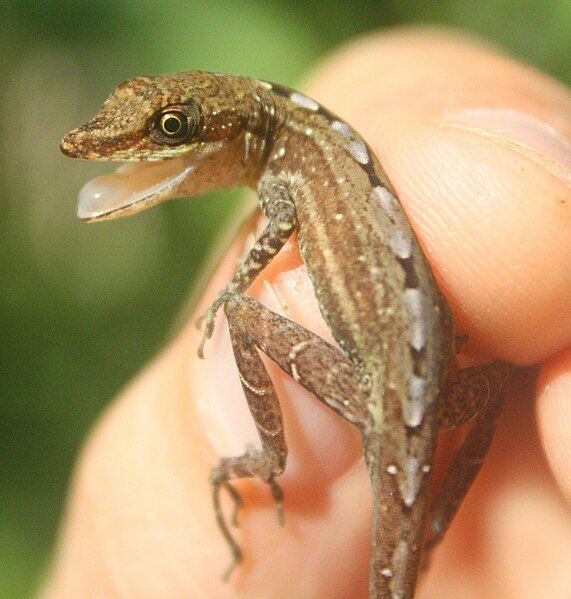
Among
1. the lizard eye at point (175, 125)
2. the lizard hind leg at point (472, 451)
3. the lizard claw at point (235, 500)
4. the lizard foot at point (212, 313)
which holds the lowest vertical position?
the lizard claw at point (235, 500)

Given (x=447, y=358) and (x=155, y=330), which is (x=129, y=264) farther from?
(x=447, y=358)

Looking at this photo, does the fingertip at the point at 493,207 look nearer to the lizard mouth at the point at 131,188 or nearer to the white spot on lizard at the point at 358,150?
the white spot on lizard at the point at 358,150

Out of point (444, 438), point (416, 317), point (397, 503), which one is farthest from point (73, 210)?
point (397, 503)

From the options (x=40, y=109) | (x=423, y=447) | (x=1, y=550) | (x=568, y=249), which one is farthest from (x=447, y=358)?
(x=40, y=109)

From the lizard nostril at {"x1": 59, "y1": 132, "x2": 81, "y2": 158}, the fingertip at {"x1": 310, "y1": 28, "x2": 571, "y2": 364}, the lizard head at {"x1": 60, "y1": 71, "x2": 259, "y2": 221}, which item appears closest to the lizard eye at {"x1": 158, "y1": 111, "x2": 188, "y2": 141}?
the lizard head at {"x1": 60, "y1": 71, "x2": 259, "y2": 221}

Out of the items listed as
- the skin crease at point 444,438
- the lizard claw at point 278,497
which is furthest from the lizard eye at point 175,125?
the lizard claw at point 278,497

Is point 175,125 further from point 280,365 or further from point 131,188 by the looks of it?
point 280,365
